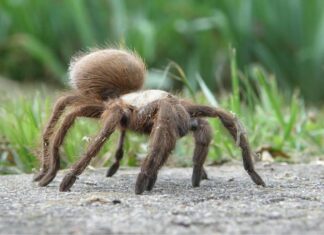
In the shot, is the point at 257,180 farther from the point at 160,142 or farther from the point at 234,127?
the point at 160,142

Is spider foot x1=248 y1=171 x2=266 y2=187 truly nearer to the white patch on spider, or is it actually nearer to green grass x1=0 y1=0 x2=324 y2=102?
the white patch on spider

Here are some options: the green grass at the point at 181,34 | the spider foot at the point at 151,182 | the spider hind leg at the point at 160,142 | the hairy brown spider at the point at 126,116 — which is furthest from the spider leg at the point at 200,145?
the green grass at the point at 181,34

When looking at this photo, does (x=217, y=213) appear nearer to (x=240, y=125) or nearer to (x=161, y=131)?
(x=161, y=131)

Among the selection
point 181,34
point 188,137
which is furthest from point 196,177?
point 181,34

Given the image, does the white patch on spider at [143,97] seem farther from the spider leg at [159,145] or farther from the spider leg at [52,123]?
the spider leg at [52,123]

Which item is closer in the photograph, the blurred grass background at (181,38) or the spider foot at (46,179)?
the spider foot at (46,179)

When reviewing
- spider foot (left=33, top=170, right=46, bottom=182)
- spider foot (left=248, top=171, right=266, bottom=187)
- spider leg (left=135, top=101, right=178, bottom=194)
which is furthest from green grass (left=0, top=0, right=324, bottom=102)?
spider leg (left=135, top=101, right=178, bottom=194)
